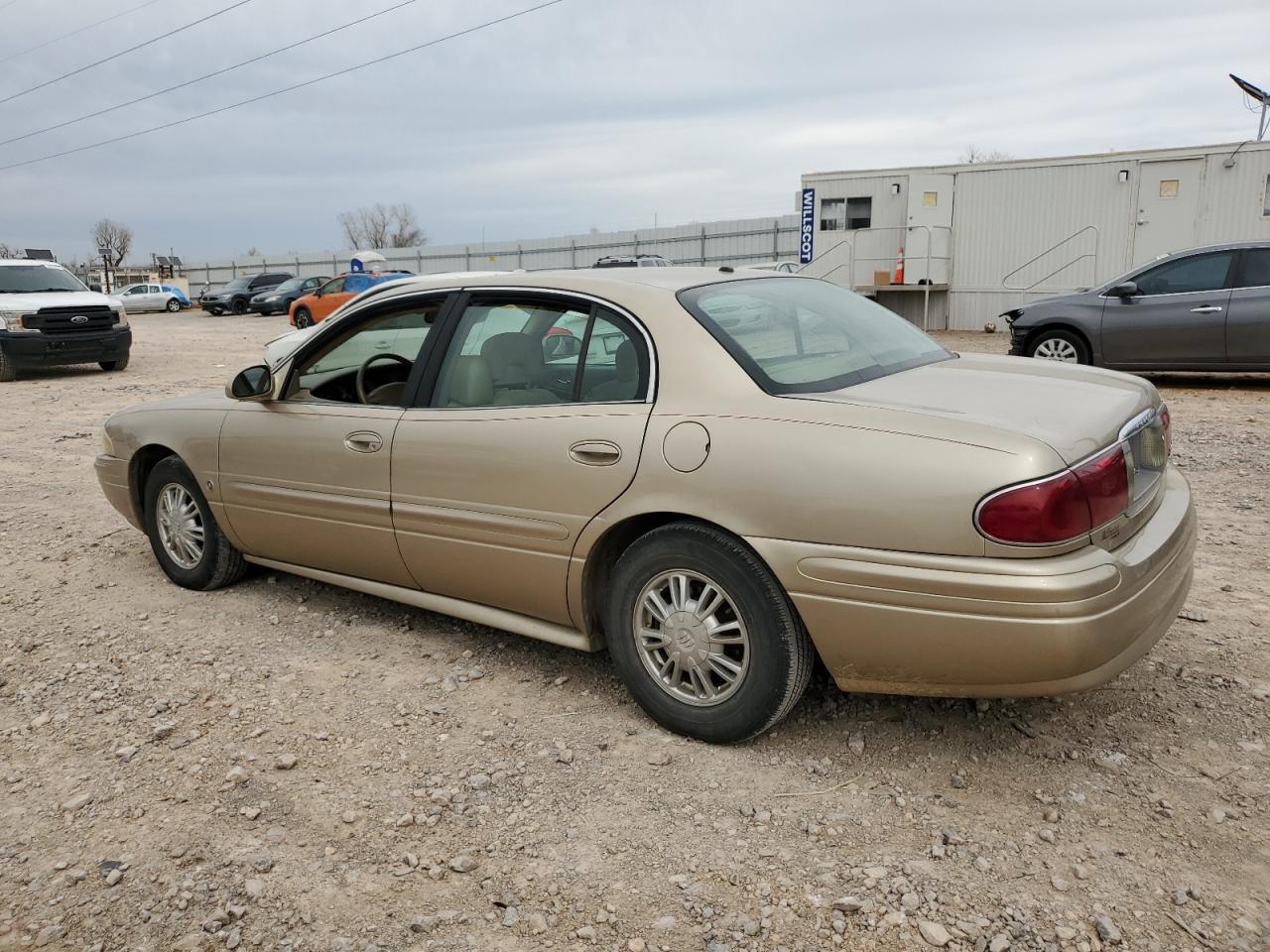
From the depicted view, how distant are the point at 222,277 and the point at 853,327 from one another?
57.9 m

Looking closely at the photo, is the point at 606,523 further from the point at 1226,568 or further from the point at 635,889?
the point at 1226,568

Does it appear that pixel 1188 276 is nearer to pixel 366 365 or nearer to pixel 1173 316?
pixel 1173 316

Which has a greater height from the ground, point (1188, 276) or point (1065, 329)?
point (1188, 276)

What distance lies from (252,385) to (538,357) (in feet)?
4.97

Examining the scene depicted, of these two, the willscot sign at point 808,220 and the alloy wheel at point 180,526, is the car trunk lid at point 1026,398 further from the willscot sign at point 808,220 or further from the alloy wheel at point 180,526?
the willscot sign at point 808,220

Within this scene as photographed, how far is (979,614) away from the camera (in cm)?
264

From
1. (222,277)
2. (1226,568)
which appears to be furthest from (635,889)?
(222,277)

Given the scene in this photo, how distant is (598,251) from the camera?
43625 millimetres

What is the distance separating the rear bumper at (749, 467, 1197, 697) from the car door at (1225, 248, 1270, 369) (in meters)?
8.87

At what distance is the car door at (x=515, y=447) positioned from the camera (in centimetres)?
331

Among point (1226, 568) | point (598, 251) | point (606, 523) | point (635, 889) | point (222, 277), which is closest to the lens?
point (635, 889)

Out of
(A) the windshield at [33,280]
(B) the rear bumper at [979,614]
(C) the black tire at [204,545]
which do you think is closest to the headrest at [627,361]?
(B) the rear bumper at [979,614]

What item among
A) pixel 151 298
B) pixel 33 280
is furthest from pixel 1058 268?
pixel 151 298

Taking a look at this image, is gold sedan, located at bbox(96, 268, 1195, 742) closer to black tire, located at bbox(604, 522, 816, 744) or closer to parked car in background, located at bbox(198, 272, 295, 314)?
black tire, located at bbox(604, 522, 816, 744)
